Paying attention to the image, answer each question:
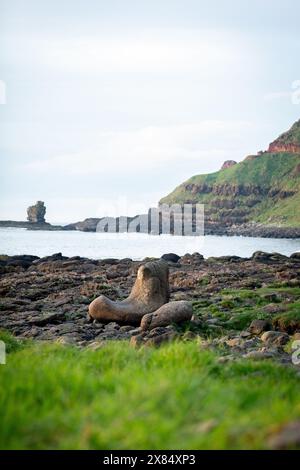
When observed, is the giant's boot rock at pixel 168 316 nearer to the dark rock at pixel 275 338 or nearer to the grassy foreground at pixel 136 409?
the dark rock at pixel 275 338

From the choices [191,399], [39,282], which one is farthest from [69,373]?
[39,282]

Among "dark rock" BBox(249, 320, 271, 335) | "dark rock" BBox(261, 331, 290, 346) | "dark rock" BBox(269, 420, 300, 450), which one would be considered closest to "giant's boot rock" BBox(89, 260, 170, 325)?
"dark rock" BBox(249, 320, 271, 335)

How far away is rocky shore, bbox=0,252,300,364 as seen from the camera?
1633 centimetres

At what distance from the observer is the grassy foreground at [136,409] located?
5.23 meters

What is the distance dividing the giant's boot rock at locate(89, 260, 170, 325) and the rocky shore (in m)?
0.38

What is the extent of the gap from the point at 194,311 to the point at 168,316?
538cm

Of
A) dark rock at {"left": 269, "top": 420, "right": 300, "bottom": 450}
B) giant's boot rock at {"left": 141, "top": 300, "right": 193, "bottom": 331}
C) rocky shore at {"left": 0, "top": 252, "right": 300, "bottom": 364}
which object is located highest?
dark rock at {"left": 269, "top": 420, "right": 300, "bottom": 450}

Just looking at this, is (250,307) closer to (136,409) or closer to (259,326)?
(259,326)

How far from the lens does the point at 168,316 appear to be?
1875 cm

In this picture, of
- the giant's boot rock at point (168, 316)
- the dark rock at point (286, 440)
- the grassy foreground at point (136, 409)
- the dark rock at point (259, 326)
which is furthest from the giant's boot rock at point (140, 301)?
the dark rock at point (286, 440)

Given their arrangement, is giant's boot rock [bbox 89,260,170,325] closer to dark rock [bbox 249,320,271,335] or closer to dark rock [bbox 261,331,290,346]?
dark rock [bbox 249,320,271,335]
